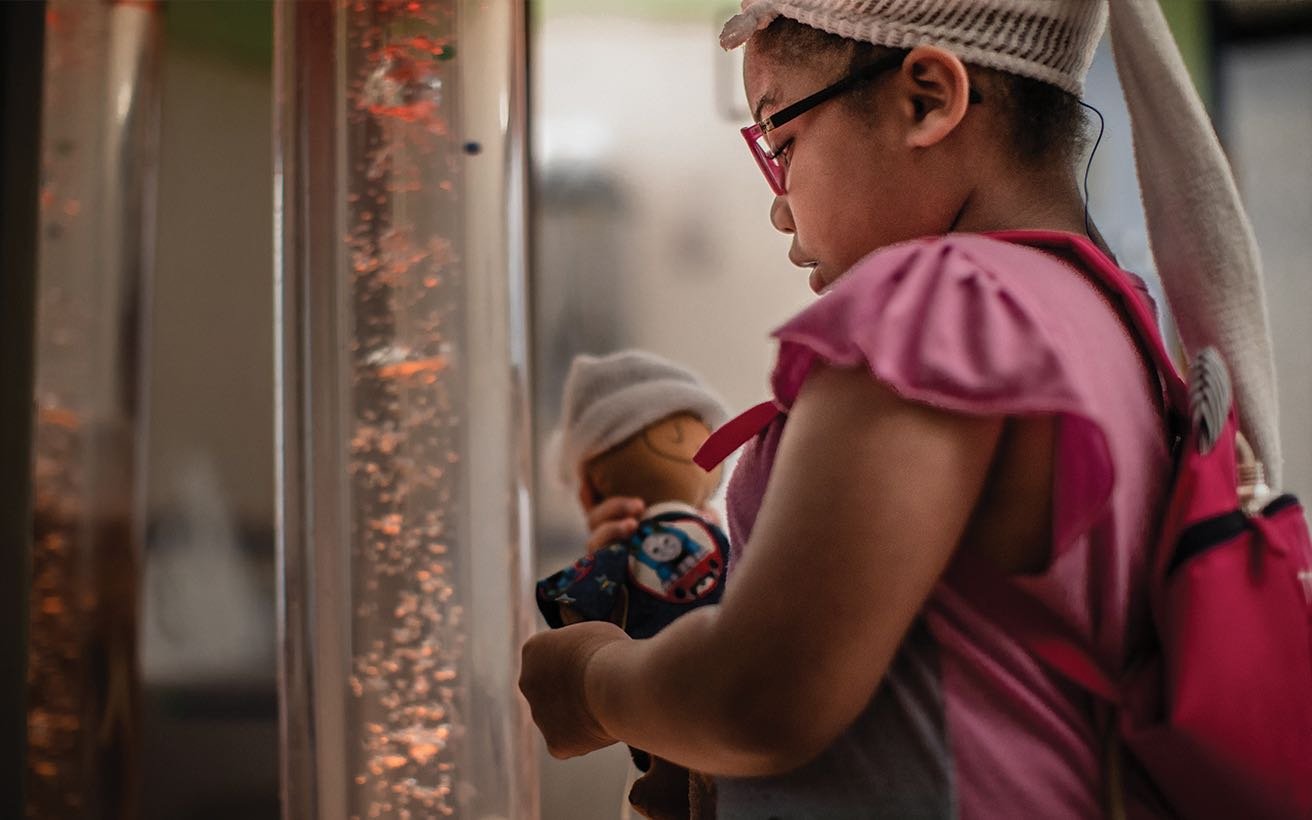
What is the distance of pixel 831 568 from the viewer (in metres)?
0.42

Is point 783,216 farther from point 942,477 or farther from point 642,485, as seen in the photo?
point 642,485

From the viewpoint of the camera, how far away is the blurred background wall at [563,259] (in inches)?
60.9

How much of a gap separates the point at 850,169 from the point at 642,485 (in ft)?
1.89

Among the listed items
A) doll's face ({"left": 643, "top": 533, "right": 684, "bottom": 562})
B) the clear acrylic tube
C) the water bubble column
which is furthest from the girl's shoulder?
the clear acrylic tube

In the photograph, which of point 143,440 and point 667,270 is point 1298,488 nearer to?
point 667,270

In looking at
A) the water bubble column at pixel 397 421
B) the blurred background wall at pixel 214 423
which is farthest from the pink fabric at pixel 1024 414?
the blurred background wall at pixel 214 423

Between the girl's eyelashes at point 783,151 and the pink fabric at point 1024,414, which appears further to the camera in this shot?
the girl's eyelashes at point 783,151

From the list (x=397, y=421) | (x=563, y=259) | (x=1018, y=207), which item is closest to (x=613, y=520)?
(x=397, y=421)

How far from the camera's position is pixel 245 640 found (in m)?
1.58

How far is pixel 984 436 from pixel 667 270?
130 centimetres

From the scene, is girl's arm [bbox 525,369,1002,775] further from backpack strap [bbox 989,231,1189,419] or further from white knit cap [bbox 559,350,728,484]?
white knit cap [bbox 559,350,728,484]

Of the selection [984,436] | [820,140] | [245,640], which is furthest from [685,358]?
[984,436]

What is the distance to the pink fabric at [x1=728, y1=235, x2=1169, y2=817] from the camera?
1.39 feet

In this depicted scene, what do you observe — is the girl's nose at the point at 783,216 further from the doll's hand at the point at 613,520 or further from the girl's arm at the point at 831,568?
the doll's hand at the point at 613,520
